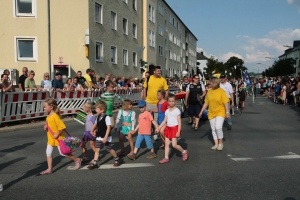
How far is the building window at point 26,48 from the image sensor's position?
21377 mm

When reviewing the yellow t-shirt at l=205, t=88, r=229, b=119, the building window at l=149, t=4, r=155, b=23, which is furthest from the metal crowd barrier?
the building window at l=149, t=4, r=155, b=23

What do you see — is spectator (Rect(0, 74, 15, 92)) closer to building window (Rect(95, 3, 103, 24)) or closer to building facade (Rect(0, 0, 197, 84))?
building facade (Rect(0, 0, 197, 84))

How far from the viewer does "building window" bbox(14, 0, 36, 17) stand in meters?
21.2

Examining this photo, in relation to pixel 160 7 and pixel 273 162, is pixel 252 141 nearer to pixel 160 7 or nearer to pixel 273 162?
pixel 273 162

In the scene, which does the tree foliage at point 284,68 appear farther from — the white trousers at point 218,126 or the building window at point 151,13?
the white trousers at point 218,126

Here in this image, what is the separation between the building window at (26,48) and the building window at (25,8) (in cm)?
158

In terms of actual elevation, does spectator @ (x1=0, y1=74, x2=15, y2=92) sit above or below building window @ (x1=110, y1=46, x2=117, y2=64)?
below

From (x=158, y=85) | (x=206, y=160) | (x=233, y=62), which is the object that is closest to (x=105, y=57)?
(x=158, y=85)

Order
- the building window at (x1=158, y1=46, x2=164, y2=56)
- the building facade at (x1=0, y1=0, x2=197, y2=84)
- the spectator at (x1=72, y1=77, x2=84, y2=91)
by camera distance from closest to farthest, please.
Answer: the spectator at (x1=72, y1=77, x2=84, y2=91), the building facade at (x1=0, y1=0, x2=197, y2=84), the building window at (x1=158, y1=46, x2=164, y2=56)

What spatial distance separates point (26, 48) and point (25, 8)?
8.74 ft

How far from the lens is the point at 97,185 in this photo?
480 cm

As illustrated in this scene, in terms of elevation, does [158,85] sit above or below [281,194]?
above

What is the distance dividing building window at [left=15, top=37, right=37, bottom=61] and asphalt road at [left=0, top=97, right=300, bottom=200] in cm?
1446

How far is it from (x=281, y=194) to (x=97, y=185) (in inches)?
103
